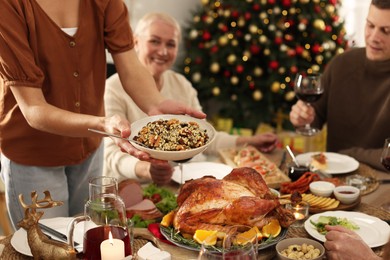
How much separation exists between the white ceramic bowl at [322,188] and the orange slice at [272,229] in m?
0.40

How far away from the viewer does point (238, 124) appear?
498 cm

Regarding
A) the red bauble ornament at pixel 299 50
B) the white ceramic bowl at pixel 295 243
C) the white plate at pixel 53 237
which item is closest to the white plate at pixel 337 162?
the white ceramic bowl at pixel 295 243

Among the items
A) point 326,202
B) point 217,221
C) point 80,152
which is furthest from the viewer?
point 80,152

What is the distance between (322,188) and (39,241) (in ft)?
3.27

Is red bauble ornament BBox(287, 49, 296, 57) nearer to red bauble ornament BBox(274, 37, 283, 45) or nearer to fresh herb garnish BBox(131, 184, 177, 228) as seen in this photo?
red bauble ornament BBox(274, 37, 283, 45)

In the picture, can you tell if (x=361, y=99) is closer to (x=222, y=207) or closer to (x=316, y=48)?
(x=222, y=207)

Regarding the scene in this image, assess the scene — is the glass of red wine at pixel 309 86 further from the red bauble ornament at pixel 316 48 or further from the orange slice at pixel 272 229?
the red bauble ornament at pixel 316 48

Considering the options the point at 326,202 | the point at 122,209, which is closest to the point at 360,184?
the point at 326,202

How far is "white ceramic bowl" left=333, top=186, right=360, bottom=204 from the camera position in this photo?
72.8 inches

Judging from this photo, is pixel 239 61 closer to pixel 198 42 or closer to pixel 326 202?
pixel 198 42

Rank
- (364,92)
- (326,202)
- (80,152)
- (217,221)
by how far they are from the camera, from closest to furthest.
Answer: (217,221) < (326,202) < (80,152) < (364,92)

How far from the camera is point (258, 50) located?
4707mm

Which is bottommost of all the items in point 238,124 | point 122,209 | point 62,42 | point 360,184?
point 238,124

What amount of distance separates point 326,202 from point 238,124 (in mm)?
3144
